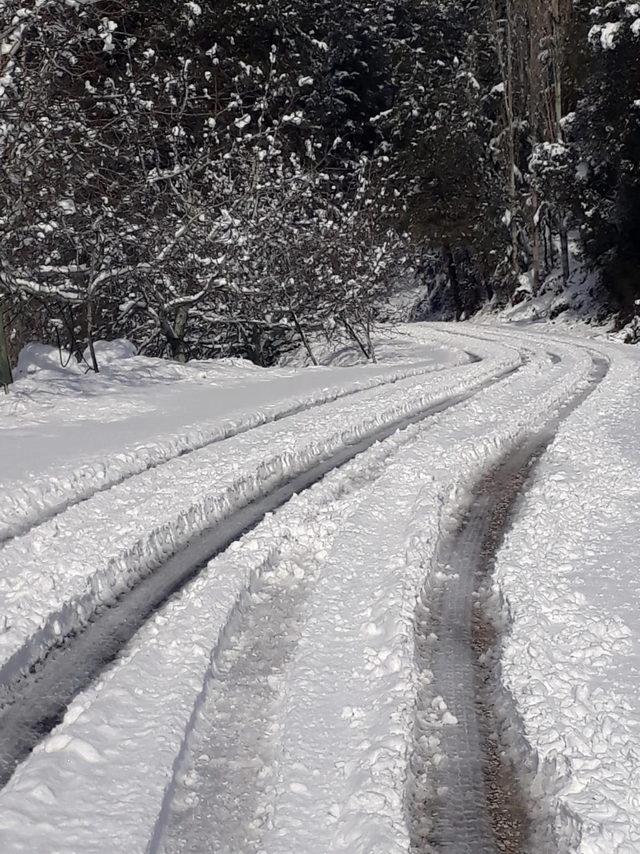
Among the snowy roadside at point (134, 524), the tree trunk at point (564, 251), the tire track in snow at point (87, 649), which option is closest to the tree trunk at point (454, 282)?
the tree trunk at point (564, 251)

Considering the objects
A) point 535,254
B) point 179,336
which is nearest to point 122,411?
point 179,336

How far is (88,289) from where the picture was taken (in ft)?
42.5

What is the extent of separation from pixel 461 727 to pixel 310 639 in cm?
103

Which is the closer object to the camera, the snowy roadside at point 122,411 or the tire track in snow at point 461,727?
the tire track in snow at point 461,727

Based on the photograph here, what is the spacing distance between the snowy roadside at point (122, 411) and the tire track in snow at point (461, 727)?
3516 mm

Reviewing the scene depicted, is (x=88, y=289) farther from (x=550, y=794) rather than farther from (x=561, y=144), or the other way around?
(x=561, y=144)

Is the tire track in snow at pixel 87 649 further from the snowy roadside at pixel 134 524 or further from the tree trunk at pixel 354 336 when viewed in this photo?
the tree trunk at pixel 354 336

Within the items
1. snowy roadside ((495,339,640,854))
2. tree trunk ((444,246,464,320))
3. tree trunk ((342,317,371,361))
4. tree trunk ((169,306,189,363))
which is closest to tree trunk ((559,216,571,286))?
tree trunk ((444,246,464,320))

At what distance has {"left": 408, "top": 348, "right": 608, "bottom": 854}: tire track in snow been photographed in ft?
9.14

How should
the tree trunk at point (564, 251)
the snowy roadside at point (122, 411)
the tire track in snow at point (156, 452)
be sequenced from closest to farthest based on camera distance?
the tire track in snow at point (156, 452) → the snowy roadside at point (122, 411) → the tree trunk at point (564, 251)

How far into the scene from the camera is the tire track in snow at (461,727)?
2.79 m

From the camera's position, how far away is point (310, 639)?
4129 millimetres

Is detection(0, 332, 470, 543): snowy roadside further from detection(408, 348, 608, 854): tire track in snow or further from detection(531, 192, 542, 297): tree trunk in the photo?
detection(531, 192, 542, 297): tree trunk

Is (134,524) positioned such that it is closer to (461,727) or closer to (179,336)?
(461,727)
